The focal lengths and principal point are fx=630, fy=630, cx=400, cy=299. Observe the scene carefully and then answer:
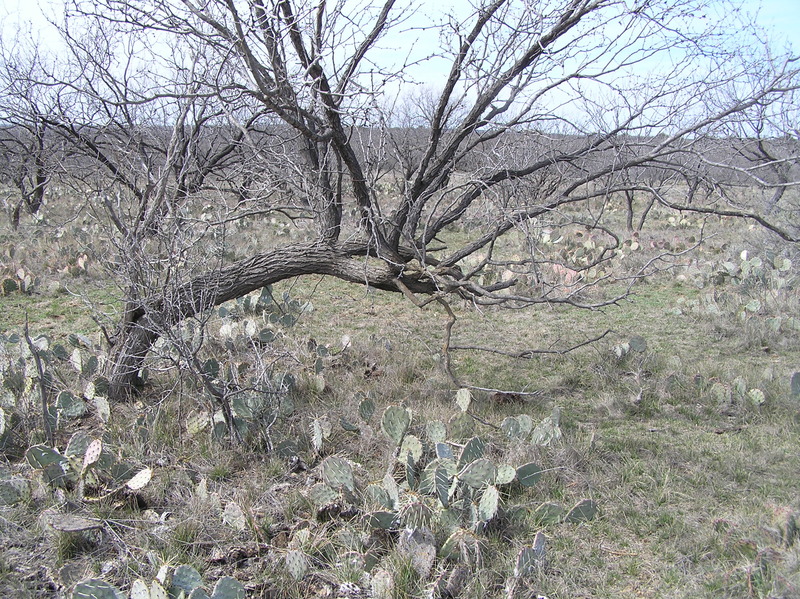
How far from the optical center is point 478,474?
3.27 meters

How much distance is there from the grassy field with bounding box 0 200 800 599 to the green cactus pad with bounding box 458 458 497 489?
→ 0.15 meters

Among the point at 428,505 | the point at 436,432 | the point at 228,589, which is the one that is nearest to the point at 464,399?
the point at 436,432

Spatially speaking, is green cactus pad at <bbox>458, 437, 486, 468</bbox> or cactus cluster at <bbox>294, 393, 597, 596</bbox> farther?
green cactus pad at <bbox>458, 437, 486, 468</bbox>

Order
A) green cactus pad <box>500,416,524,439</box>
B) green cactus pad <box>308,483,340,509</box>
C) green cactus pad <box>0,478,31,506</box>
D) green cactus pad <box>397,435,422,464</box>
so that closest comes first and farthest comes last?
green cactus pad <box>0,478,31,506</box>
green cactus pad <box>308,483,340,509</box>
green cactus pad <box>397,435,422,464</box>
green cactus pad <box>500,416,524,439</box>

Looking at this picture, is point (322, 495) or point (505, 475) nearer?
point (322, 495)

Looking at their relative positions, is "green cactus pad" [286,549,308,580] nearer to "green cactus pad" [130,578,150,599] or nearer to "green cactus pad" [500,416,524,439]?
"green cactus pad" [130,578,150,599]

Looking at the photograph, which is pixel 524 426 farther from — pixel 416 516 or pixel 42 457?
pixel 42 457

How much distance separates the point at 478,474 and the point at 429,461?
1.55ft

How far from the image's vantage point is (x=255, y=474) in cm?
365

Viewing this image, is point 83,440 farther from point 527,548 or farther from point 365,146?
point 365,146

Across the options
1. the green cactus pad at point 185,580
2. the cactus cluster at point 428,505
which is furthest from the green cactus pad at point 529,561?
the green cactus pad at point 185,580

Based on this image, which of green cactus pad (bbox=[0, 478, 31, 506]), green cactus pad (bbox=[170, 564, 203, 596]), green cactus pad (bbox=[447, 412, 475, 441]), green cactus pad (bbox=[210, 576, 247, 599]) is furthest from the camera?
green cactus pad (bbox=[447, 412, 475, 441])

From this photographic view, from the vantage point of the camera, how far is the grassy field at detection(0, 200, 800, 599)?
9.22 ft

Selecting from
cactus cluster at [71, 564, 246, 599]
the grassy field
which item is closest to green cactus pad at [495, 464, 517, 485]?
the grassy field
